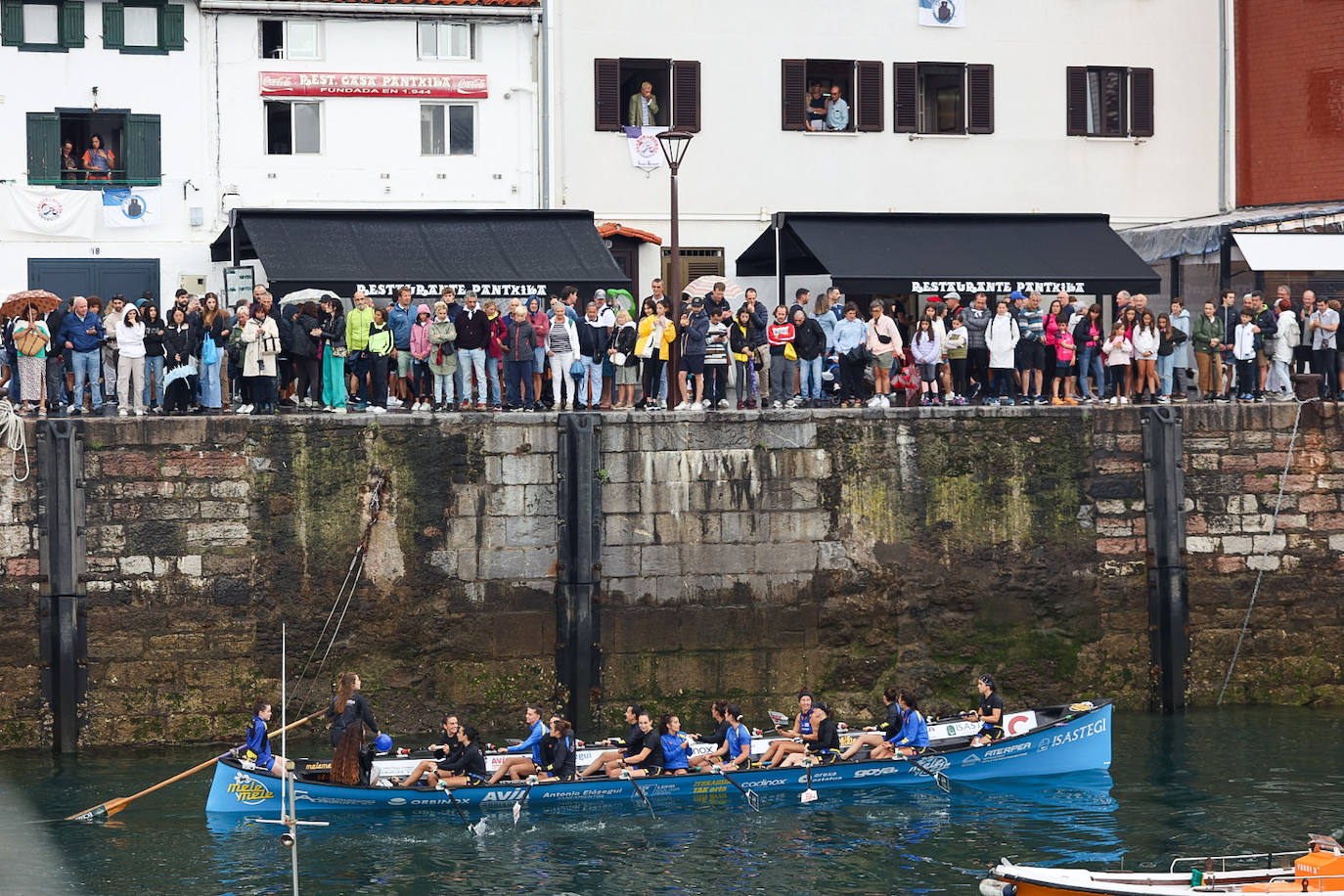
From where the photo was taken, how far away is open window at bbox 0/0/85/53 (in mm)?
34875

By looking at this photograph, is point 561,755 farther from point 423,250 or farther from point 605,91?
point 605,91

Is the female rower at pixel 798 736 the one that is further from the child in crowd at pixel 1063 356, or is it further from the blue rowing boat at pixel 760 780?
the child in crowd at pixel 1063 356

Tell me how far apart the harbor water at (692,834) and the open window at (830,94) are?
14.6m

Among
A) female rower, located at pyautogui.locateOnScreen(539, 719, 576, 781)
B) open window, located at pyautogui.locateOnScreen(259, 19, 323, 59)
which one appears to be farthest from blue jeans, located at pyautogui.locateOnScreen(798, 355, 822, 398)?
open window, located at pyautogui.locateOnScreen(259, 19, 323, 59)

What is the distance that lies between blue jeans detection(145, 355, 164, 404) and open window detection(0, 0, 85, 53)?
898cm

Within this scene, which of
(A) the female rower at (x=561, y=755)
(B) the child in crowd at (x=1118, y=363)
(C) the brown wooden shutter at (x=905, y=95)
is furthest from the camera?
(C) the brown wooden shutter at (x=905, y=95)

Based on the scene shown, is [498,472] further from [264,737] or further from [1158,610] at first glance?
[1158,610]

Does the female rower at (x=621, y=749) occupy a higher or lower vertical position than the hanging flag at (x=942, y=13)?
lower

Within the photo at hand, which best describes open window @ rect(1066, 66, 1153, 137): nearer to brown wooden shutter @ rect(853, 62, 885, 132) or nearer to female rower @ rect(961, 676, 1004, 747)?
brown wooden shutter @ rect(853, 62, 885, 132)

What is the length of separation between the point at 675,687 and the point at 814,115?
13264 mm

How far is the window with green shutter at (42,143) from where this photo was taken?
35.1 metres

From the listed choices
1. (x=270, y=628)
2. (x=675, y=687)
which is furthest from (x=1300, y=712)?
(x=270, y=628)

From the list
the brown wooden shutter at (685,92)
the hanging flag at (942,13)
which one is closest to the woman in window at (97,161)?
the brown wooden shutter at (685,92)

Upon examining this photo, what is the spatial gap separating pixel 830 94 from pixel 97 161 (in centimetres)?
1327
